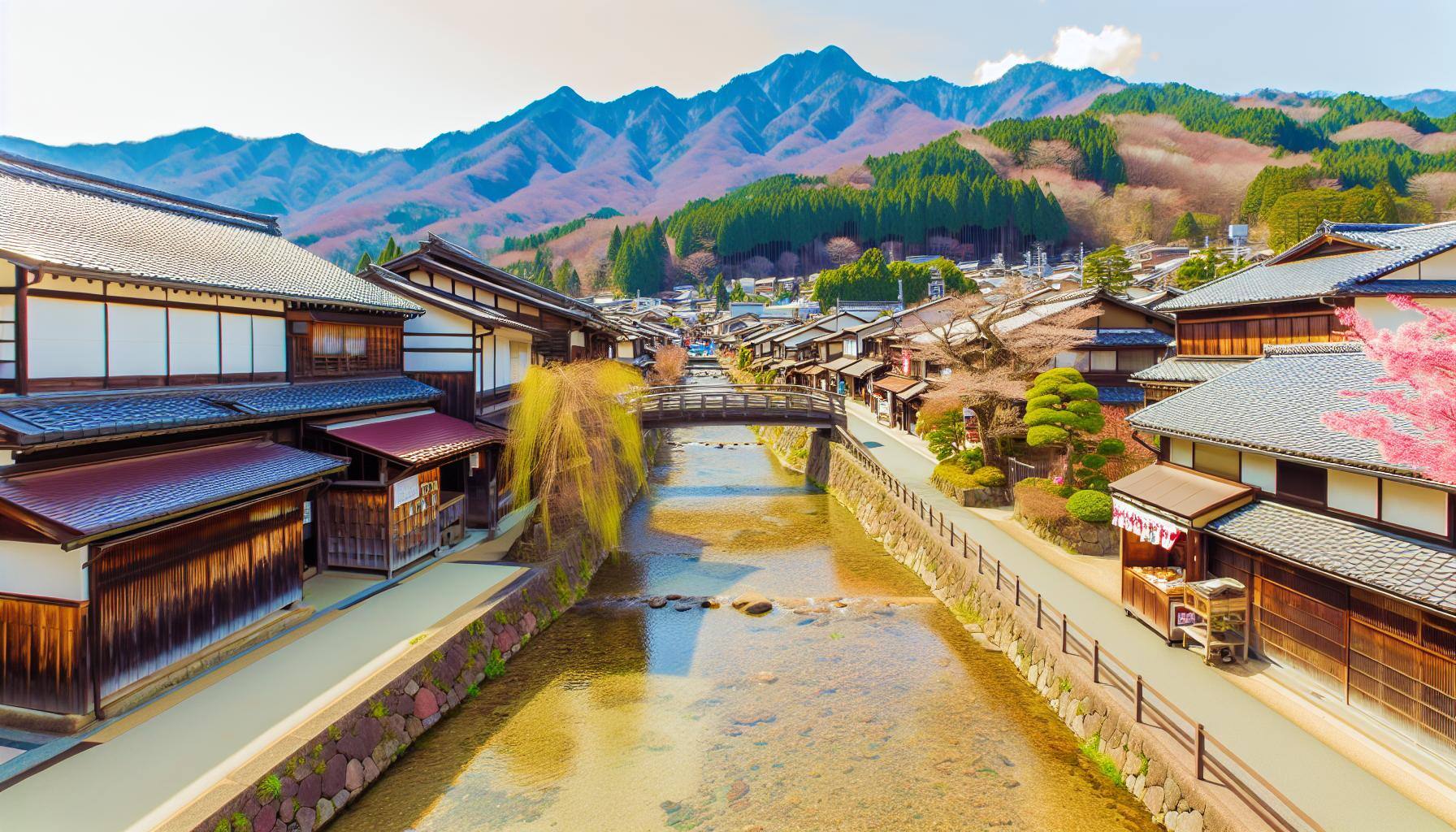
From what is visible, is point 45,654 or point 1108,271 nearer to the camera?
point 45,654

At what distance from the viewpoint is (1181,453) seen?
1568 centimetres

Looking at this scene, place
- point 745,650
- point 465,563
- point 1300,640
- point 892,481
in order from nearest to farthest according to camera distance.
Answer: point 1300,640 → point 745,650 → point 465,563 → point 892,481

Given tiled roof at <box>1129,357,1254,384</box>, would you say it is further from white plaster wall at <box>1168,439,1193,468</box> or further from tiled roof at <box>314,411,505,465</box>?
tiled roof at <box>314,411,505,465</box>

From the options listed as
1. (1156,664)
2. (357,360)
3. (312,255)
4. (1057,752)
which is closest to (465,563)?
(357,360)

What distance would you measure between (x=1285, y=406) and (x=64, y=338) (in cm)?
2071

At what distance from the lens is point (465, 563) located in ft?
57.3

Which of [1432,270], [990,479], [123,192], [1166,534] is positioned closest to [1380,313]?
[1432,270]

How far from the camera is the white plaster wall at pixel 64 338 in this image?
10.7 meters

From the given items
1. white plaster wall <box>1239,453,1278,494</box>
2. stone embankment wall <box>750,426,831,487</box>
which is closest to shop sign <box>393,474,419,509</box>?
white plaster wall <box>1239,453,1278,494</box>

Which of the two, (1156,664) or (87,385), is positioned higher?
(87,385)

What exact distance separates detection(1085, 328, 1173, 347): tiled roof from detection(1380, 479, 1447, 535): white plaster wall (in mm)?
19158

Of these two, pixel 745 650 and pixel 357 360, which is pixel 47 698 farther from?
pixel 745 650

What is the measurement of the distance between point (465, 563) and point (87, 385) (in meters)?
8.23

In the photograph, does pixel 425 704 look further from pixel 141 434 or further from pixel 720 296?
pixel 720 296
